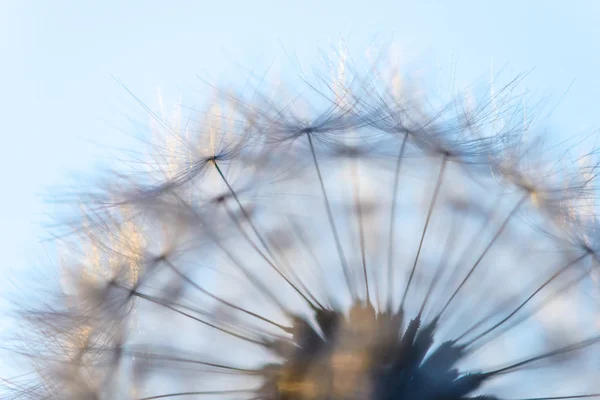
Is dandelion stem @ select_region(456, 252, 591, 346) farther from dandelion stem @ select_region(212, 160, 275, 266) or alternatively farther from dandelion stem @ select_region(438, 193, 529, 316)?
dandelion stem @ select_region(212, 160, 275, 266)

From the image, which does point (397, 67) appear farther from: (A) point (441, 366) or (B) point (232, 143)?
(A) point (441, 366)

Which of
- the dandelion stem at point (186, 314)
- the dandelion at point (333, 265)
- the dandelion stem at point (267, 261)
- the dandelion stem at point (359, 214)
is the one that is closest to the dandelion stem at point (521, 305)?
the dandelion at point (333, 265)

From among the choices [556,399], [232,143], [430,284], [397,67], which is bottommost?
[556,399]

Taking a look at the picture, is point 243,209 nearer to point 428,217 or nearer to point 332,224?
point 332,224

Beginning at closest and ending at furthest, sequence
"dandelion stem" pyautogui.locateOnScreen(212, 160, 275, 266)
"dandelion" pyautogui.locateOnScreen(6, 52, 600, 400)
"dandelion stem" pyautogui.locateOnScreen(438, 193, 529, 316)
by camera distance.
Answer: "dandelion" pyautogui.locateOnScreen(6, 52, 600, 400), "dandelion stem" pyautogui.locateOnScreen(438, 193, 529, 316), "dandelion stem" pyautogui.locateOnScreen(212, 160, 275, 266)

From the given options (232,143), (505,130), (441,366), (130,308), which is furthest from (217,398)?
(505,130)

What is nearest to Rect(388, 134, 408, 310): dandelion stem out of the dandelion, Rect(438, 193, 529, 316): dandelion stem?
the dandelion

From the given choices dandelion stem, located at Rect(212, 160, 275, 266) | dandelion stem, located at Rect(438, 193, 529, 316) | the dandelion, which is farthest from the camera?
dandelion stem, located at Rect(212, 160, 275, 266)

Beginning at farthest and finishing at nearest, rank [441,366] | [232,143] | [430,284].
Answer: [232,143] → [430,284] → [441,366]

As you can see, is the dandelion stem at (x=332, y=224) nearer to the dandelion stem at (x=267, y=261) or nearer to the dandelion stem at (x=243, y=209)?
the dandelion stem at (x=267, y=261)
